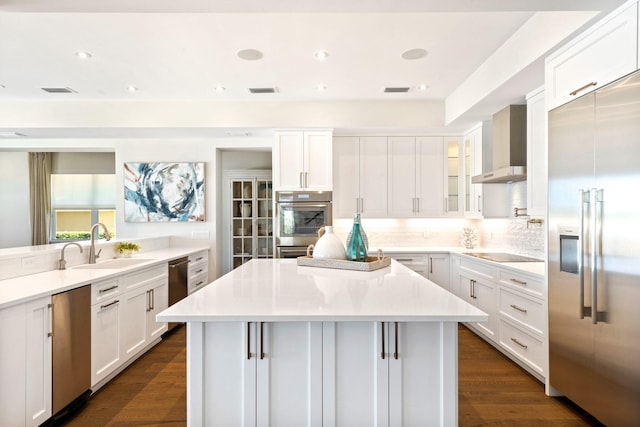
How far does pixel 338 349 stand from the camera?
1602 millimetres

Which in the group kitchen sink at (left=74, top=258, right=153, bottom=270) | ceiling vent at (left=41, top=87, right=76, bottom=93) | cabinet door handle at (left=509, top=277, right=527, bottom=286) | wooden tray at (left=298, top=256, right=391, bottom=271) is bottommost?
cabinet door handle at (left=509, top=277, right=527, bottom=286)

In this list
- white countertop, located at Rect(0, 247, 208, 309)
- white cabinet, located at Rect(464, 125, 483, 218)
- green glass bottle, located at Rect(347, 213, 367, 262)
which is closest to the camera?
white countertop, located at Rect(0, 247, 208, 309)

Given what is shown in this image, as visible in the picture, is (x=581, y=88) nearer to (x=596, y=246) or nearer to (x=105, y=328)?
(x=596, y=246)

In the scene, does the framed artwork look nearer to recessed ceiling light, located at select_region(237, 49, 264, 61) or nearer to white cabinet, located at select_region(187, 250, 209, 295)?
white cabinet, located at select_region(187, 250, 209, 295)

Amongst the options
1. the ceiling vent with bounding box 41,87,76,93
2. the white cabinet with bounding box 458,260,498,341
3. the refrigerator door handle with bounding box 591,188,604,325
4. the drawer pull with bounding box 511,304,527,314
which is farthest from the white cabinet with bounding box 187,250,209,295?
the refrigerator door handle with bounding box 591,188,604,325

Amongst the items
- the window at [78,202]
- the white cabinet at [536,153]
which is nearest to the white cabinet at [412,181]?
the white cabinet at [536,153]

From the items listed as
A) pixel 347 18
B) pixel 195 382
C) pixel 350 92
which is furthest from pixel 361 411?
pixel 350 92

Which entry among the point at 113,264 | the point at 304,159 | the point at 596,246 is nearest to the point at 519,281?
the point at 596,246

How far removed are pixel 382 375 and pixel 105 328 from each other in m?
2.18

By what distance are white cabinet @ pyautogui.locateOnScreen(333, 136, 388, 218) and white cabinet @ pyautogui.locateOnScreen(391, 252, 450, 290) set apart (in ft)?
2.28

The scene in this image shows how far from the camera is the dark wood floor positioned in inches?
89.0

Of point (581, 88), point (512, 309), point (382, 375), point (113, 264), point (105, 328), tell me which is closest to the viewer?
point (382, 375)

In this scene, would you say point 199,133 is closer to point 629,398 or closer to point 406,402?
point 406,402

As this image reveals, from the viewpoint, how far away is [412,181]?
4812mm
